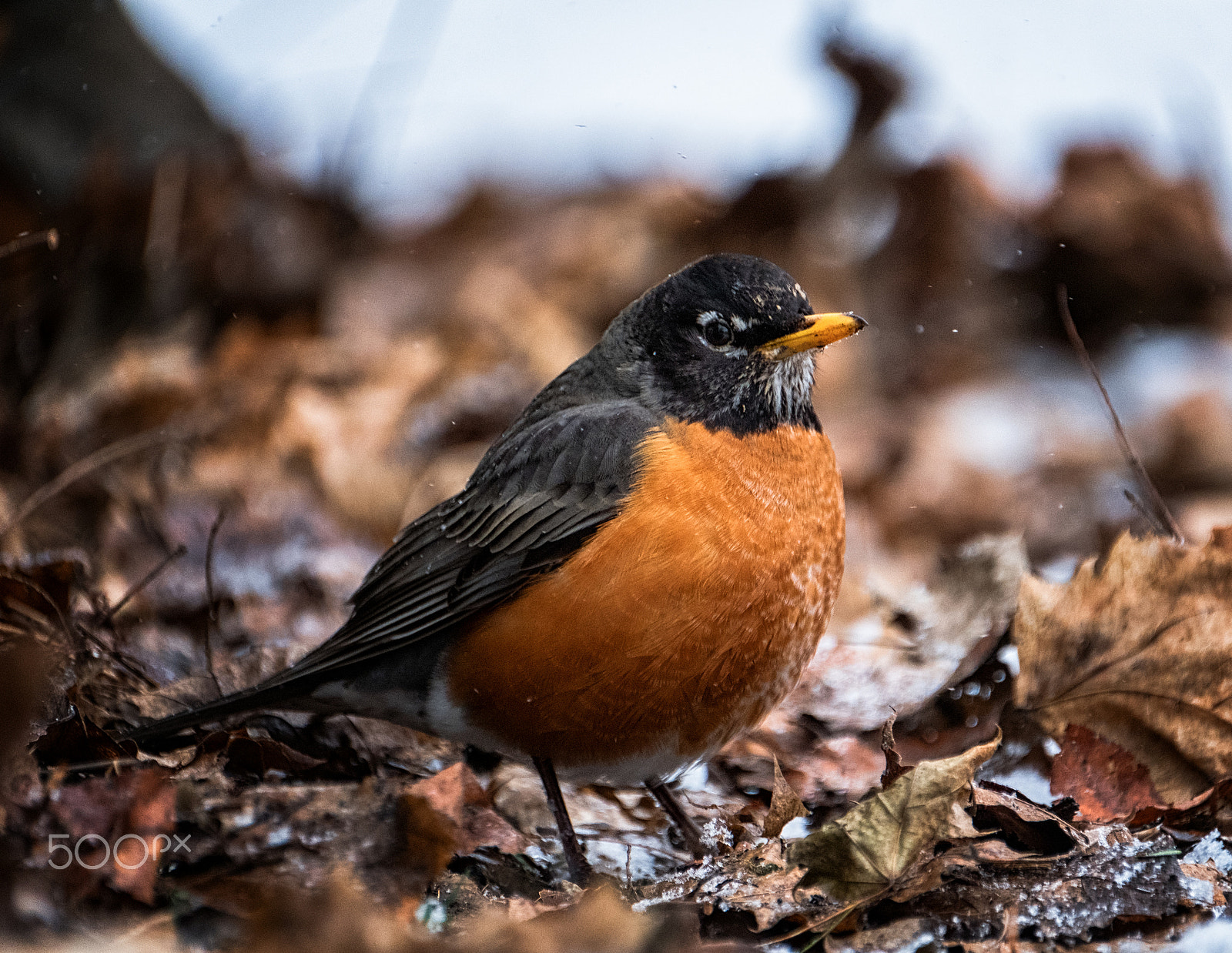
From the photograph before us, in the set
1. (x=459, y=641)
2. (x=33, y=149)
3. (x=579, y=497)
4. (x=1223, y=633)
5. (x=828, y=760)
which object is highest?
(x=33, y=149)

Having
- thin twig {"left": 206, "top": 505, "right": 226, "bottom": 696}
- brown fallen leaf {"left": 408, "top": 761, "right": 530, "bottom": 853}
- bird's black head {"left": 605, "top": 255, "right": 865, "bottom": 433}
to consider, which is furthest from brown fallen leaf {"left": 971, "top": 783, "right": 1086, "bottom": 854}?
thin twig {"left": 206, "top": 505, "right": 226, "bottom": 696}

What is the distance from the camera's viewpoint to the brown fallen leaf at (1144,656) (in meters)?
3.09

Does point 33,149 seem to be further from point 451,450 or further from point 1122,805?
point 1122,805

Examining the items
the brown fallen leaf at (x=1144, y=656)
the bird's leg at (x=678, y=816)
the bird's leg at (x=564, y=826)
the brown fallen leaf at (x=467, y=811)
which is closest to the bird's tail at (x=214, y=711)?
the brown fallen leaf at (x=467, y=811)

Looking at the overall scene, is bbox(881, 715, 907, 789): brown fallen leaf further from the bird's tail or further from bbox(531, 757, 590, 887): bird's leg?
the bird's tail

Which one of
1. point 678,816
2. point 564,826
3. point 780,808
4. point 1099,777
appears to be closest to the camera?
point 780,808

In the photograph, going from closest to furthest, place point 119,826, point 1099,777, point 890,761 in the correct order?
point 119,826 < point 890,761 < point 1099,777

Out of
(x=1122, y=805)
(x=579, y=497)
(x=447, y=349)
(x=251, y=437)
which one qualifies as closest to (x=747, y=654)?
(x=579, y=497)

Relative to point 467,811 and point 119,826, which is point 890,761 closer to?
point 467,811

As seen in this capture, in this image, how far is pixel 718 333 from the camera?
3766 millimetres

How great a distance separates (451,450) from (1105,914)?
3895 millimetres

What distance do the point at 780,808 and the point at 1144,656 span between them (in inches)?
44.3

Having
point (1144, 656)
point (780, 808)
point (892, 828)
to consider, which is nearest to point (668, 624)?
point (780, 808)

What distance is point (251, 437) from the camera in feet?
19.2
